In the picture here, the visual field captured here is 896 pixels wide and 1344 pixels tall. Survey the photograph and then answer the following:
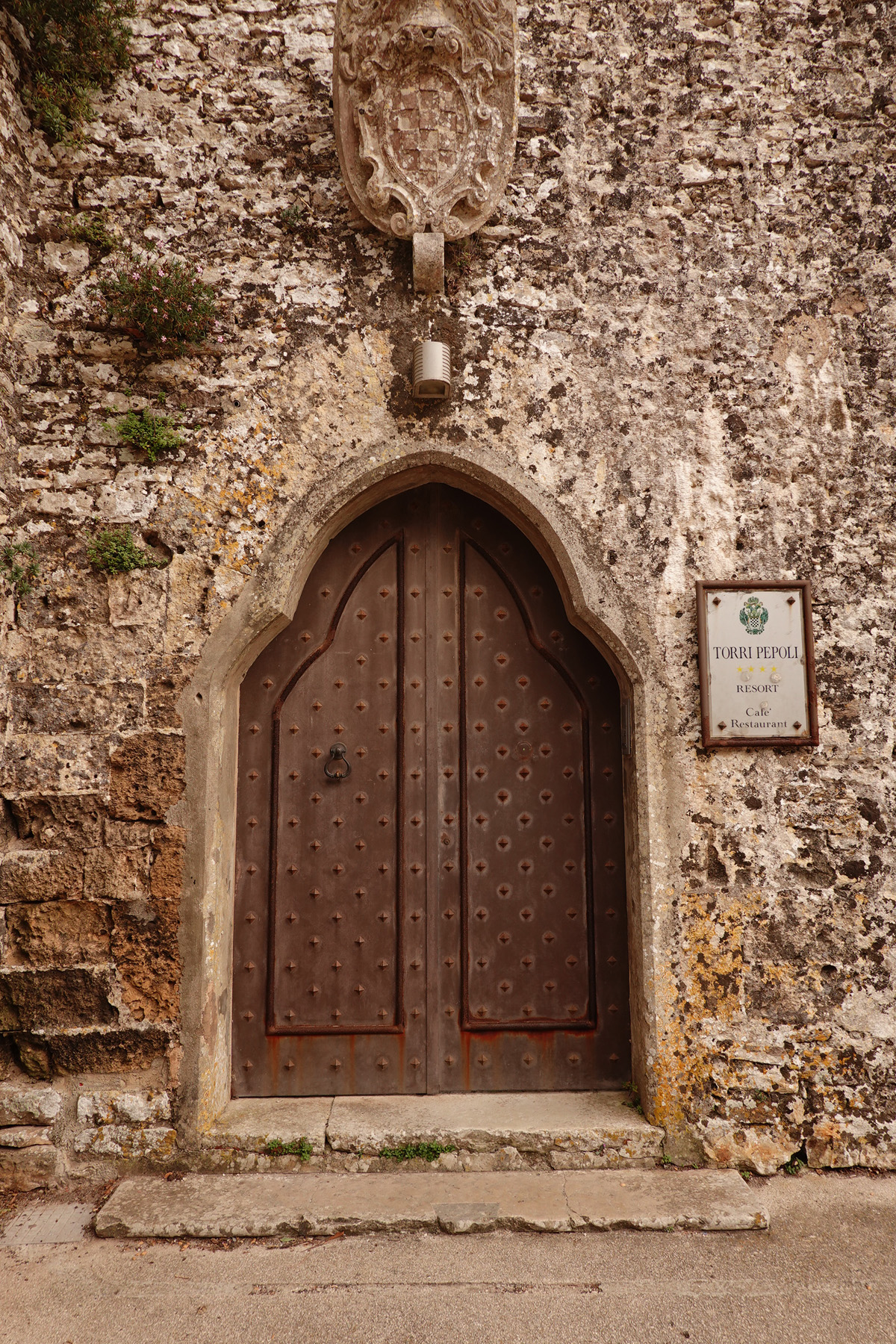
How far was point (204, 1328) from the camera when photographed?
2156 millimetres

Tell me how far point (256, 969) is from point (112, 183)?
3.05 metres

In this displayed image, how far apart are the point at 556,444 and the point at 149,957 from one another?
2366mm

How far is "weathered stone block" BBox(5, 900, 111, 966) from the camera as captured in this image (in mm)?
2900

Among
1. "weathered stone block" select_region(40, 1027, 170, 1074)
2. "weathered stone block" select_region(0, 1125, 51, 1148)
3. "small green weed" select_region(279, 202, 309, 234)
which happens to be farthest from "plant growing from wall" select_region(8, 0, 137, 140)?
"weathered stone block" select_region(0, 1125, 51, 1148)

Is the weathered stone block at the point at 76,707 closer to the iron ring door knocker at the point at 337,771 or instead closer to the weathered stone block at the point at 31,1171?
the iron ring door knocker at the point at 337,771

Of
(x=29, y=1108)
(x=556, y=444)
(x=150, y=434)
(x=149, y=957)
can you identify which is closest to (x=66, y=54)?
(x=150, y=434)

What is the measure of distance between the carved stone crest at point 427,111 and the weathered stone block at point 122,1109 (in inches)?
127

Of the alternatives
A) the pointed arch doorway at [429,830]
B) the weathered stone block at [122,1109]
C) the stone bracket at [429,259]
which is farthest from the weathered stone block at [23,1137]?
the stone bracket at [429,259]

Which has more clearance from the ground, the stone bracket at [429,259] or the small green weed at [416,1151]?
the stone bracket at [429,259]

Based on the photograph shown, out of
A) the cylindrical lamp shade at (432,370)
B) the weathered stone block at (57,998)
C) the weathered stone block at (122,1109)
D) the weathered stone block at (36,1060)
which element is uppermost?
the cylindrical lamp shade at (432,370)

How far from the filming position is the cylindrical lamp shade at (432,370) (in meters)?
3.04

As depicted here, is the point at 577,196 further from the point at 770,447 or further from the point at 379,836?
the point at 379,836

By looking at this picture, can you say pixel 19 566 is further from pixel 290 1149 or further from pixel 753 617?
pixel 753 617

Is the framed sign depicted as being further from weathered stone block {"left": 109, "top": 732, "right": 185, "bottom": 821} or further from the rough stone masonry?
weathered stone block {"left": 109, "top": 732, "right": 185, "bottom": 821}
